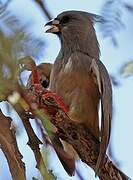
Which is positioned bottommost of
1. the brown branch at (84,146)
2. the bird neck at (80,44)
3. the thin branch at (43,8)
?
the brown branch at (84,146)

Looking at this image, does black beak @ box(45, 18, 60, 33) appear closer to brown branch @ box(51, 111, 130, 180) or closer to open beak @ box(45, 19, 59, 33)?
open beak @ box(45, 19, 59, 33)

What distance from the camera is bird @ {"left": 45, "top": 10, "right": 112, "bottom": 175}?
2771 millimetres

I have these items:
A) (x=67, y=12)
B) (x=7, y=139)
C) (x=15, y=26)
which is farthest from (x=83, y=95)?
(x=15, y=26)

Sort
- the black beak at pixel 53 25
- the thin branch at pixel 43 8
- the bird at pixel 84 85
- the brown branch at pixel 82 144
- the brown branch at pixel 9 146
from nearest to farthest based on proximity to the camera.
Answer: the brown branch at pixel 9 146 → the brown branch at pixel 82 144 → the thin branch at pixel 43 8 → the bird at pixel 84 85 → the black beak at pixel 53 25

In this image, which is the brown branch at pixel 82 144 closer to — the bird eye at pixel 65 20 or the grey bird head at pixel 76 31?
the grey bird head at pixel 76 31

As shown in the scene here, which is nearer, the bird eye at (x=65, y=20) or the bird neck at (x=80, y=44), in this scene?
the bird neck at (x=80, y=44)

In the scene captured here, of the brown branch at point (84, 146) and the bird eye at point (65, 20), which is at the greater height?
the bird eye at point (65, 20)

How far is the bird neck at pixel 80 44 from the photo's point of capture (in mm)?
3684

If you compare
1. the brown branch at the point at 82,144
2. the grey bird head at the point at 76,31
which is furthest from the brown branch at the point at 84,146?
the grey bird head at the point at 76,31

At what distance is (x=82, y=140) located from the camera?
2453 millimetres

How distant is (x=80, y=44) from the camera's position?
3.82 metres

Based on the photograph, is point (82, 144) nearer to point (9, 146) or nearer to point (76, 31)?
point (9, 146)

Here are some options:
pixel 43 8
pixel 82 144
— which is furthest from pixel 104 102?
pixel 43 8

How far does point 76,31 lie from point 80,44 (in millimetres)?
228
